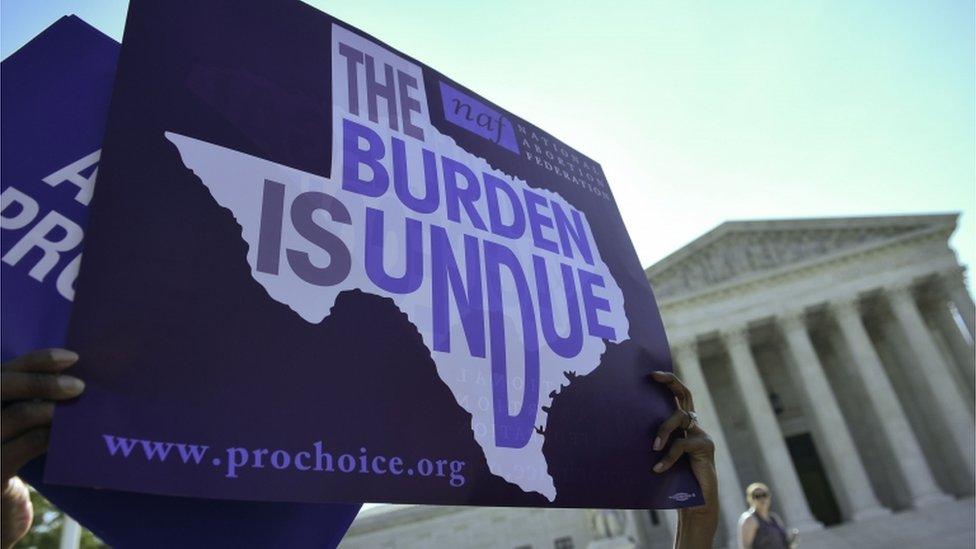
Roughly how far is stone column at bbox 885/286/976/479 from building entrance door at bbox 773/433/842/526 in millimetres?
6617

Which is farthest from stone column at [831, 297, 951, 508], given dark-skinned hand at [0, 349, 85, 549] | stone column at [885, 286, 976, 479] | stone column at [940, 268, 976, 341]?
dark-skinned hand at [0, 349, 85, 549]

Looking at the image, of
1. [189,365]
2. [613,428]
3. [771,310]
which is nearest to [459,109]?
[613,428]

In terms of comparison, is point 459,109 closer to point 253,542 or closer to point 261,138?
point 261,138

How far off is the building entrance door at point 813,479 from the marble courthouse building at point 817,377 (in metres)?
0.07

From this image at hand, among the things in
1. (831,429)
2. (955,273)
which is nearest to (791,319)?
(831,429)

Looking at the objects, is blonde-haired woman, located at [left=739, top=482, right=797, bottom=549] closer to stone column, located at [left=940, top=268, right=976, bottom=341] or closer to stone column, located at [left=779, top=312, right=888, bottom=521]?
stone column, located at [left=779, top=312, right=888, bottom=521]

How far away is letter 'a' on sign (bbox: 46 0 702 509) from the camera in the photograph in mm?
1584

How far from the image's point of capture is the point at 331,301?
1979mm

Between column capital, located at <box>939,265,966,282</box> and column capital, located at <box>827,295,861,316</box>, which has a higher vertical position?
column capital, located at <box>939,265,966,282</box>

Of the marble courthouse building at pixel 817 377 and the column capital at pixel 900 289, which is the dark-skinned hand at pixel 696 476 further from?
the column capital at pixel 900 289

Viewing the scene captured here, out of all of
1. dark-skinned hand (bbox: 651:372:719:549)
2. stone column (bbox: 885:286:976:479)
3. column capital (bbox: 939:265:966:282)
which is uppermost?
column capital (bbox: 939:265:966:282)

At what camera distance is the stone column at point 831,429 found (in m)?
30.0

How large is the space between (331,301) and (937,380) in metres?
36.9

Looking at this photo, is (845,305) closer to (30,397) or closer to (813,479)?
(813,479)
